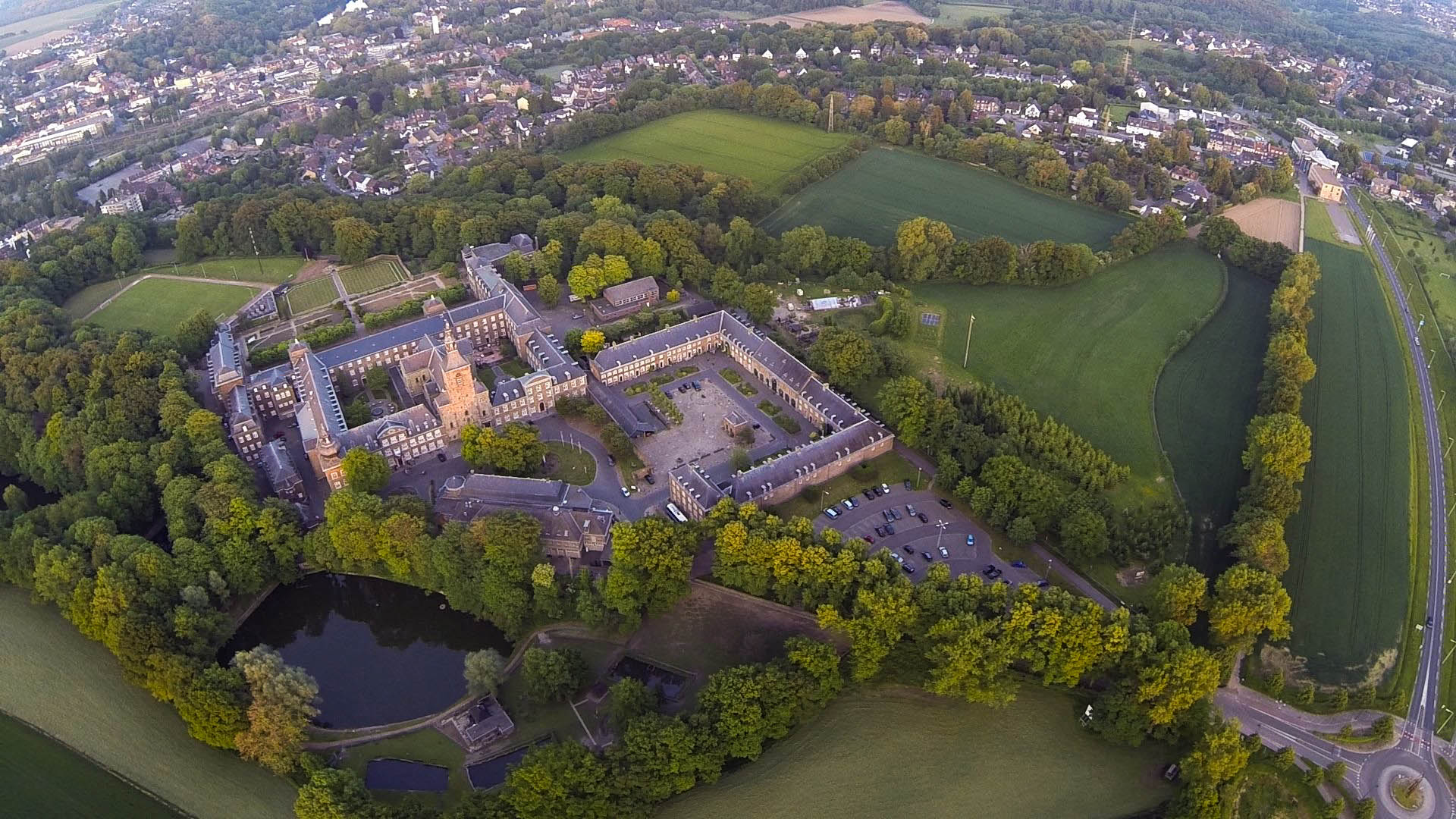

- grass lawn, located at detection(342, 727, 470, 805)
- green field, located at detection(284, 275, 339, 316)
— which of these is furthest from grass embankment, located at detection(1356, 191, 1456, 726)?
green field, located at detection(284, 275, 339, 316)

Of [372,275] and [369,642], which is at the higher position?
[372,275]

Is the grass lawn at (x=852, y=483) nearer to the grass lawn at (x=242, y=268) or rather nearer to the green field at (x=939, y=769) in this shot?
the green field at (x=939, y=769)

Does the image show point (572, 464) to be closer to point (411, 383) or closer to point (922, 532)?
point (411, 383)

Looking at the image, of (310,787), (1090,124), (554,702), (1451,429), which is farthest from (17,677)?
(1090,124)

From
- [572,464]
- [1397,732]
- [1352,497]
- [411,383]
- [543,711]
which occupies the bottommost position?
[543,711]

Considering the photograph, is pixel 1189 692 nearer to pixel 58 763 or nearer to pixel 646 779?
pixel 646 779

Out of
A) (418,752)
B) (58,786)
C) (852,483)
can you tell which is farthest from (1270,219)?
(58,786)
